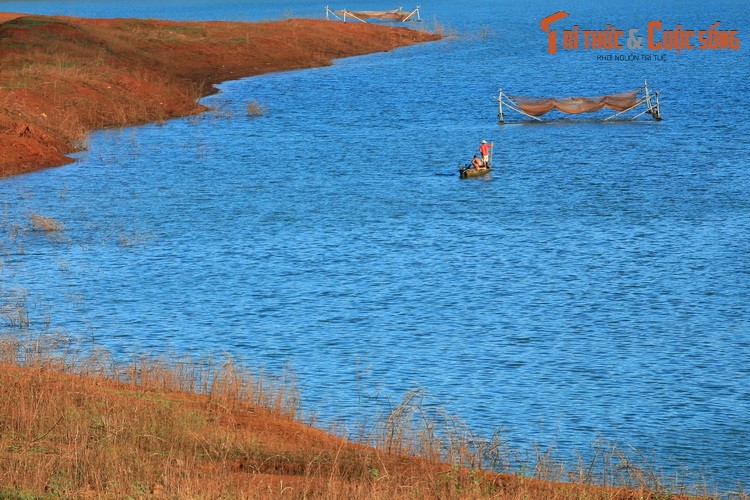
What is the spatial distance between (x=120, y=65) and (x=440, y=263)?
4342cm

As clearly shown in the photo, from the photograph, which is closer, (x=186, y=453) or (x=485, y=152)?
(x=186, y=453)

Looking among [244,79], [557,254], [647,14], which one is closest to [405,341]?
[557,254]

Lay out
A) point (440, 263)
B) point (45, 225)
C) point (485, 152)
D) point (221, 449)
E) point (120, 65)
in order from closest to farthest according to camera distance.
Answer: point (221, 449) → point (440, 263) → point (45, 225) → point (485, 152) → point (120, 65)

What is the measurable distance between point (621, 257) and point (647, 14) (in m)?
144

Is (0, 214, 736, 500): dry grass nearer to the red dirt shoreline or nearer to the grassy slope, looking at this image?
the grassy slope

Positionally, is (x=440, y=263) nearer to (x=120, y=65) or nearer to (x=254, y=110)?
Answer: (x=254, y=110)

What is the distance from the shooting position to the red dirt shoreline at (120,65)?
52656 mm

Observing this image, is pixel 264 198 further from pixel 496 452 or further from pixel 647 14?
pixel 647 14

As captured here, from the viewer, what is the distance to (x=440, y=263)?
33875 mm

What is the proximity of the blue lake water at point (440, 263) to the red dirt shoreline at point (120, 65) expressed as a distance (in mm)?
2053

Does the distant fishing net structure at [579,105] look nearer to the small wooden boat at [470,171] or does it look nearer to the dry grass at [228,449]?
the small wooden boat at [470,171]

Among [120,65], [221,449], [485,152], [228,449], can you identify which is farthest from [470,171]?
[221,449]

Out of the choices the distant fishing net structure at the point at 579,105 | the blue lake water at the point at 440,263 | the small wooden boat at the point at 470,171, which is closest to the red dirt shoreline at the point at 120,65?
the blue lake water at the point at 440,263

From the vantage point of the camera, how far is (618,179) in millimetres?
47375
